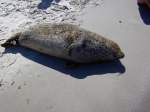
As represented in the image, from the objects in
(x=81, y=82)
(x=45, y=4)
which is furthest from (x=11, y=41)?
(x=81, y=82)

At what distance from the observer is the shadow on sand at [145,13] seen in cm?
638

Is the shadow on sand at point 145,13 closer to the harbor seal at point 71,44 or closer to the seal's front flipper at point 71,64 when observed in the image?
the harbor seal at point 71,44

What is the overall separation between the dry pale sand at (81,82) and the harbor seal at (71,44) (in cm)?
13

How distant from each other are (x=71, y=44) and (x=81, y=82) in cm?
64

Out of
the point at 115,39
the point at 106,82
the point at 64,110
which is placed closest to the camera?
the point at 64,110

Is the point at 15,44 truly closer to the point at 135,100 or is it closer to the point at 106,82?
the point at 106,82

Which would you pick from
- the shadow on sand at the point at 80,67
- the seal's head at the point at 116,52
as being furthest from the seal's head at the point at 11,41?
the seal's head at the point at 116,52

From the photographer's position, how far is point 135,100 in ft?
15.8

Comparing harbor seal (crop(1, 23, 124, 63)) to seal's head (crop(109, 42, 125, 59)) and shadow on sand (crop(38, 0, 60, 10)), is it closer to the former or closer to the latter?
seal's head (crop(109, 42, 125, 59))

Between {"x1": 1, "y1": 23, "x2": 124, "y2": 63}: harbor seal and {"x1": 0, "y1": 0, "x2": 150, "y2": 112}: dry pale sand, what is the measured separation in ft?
0.42

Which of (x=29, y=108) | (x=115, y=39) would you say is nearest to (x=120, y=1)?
(x=115, y=39)

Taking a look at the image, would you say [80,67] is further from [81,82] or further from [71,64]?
[81,82]

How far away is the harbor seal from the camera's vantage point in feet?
17.6

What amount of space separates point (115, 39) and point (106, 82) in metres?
1.09
